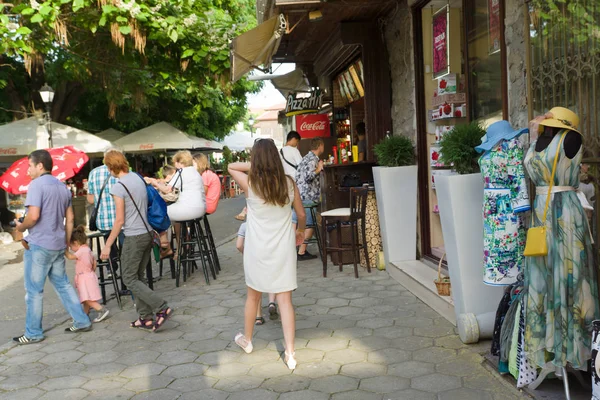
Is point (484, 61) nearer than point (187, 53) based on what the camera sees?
Yes

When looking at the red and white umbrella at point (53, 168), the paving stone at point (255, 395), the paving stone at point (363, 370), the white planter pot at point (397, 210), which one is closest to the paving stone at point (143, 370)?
the paving stone at point (255, 395)

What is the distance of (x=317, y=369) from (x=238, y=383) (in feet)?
1.94

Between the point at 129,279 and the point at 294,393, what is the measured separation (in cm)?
236

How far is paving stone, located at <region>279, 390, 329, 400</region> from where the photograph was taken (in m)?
3.84

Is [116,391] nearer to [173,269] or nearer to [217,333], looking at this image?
[217,333]

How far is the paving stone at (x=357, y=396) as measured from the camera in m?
3.78

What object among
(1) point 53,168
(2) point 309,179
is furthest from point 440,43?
(1) point 53,168

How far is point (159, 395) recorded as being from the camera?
4039 mm

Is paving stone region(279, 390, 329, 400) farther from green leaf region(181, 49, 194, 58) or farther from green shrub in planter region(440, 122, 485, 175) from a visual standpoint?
green leaf region(181, 49, 194, 58)

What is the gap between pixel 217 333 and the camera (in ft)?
17.7

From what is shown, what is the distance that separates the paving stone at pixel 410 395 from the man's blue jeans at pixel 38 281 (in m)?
3.38

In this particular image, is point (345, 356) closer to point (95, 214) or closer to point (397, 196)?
point (397, 196)

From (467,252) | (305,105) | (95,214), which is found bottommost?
(467,252)

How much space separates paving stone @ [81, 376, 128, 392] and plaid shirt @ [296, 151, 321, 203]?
14.5 feet
